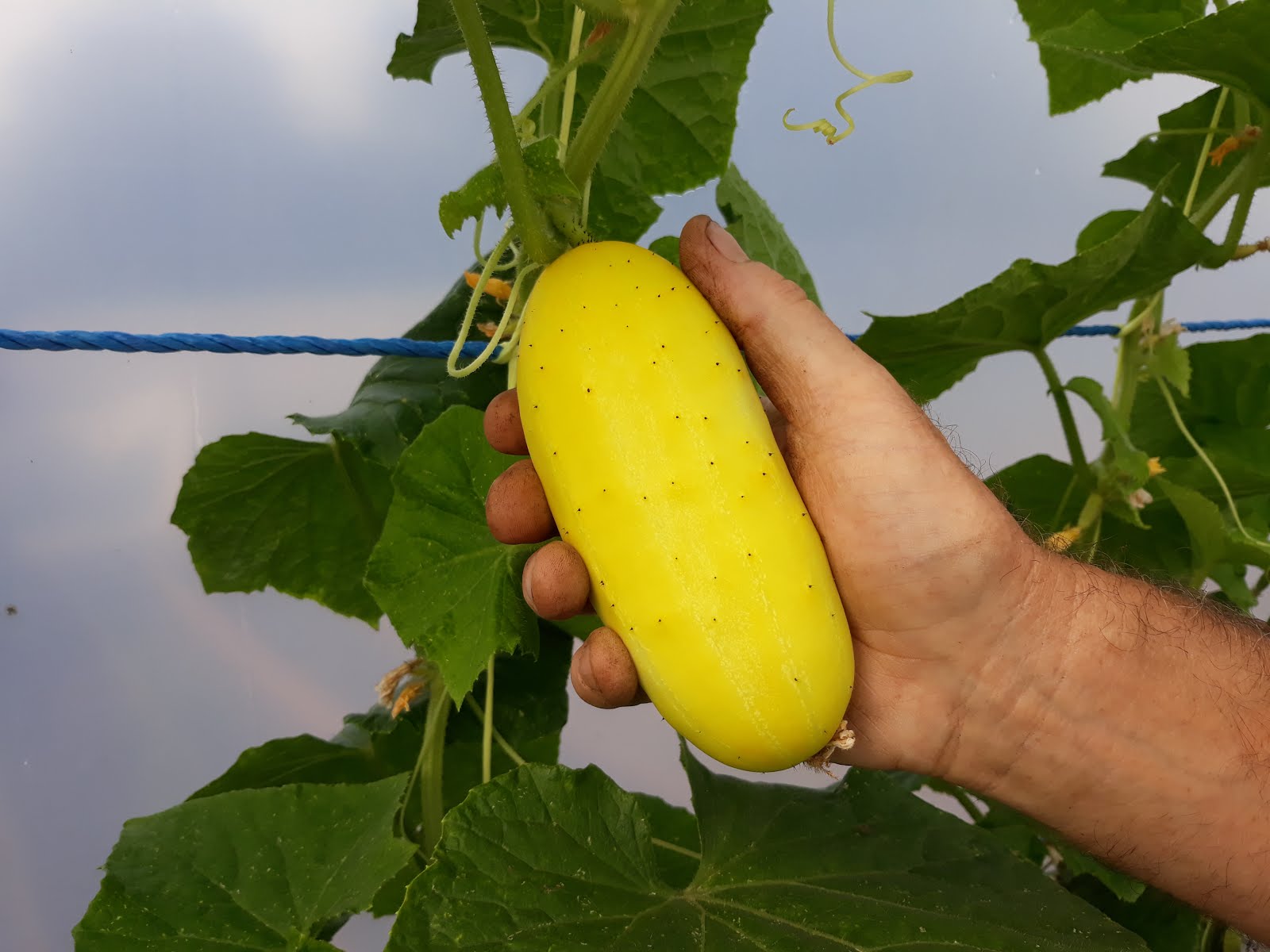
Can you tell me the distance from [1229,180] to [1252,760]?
0.42 meters

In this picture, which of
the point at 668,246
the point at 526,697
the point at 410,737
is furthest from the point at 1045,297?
the point at 410,737

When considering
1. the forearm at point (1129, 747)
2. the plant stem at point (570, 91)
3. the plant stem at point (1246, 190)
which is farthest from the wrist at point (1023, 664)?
the plant stem at point (570, 91)

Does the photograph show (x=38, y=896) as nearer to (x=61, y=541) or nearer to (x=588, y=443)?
(x=61, y=541)

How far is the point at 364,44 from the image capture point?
0.82 m

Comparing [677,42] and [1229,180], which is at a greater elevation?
[677,42]

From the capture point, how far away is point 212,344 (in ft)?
1.81

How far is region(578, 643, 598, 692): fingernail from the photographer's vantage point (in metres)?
0.49

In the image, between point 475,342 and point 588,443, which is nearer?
point 588,443

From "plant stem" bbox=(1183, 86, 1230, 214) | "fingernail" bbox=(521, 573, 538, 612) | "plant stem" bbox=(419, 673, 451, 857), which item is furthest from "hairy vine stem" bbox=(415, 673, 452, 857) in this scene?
"plant stem" bbox=(1183, 86, 1230, 214)

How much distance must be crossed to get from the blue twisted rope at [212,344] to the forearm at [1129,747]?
0.41 meters

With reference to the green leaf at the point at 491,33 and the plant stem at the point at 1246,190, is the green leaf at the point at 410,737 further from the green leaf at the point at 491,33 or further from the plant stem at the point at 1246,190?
the plant stem at the point at 1246,190

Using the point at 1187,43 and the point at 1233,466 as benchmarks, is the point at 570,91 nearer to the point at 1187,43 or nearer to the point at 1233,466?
the point at 1187,43

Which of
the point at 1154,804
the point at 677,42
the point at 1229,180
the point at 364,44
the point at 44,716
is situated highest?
the point at 364,44

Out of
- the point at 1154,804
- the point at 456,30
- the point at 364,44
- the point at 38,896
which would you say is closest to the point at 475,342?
the point at 456,30
